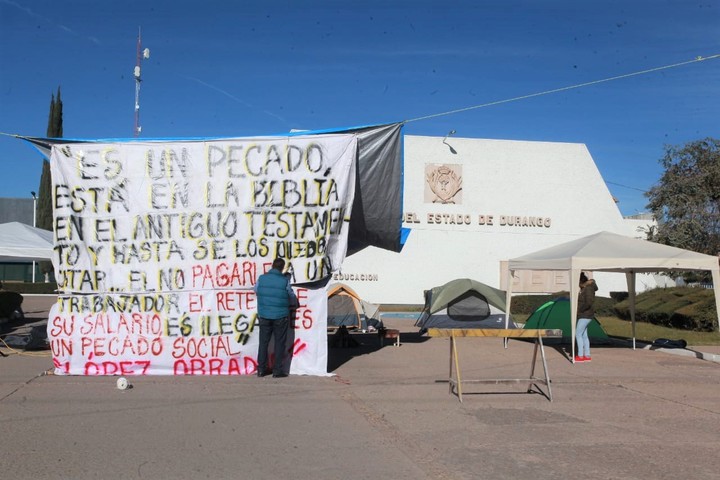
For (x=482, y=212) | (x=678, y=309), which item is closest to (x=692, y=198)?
(x=678, y=309)

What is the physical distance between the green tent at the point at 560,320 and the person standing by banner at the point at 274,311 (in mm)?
8224

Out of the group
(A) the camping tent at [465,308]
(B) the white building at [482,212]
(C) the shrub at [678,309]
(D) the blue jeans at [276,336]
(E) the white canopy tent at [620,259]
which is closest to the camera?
(D) the blue jeans at [276,336]

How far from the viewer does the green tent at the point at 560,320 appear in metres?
16.1

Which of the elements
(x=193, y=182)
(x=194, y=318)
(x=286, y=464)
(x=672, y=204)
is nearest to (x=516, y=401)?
(x=286, y=464)

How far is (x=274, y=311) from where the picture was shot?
32.4 feet

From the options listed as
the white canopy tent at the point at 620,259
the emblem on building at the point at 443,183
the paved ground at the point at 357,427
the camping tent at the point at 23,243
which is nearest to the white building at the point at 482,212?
the emblem on building at the point at 443,183

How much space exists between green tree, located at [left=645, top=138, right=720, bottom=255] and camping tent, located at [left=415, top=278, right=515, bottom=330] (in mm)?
9524

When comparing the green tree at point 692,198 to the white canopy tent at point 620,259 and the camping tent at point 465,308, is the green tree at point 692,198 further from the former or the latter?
the white canopy tent at point 620,259

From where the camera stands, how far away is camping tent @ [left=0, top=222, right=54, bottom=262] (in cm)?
1712

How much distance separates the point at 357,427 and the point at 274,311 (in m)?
3.09

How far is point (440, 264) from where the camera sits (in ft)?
109

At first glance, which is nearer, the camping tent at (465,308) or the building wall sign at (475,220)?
the camping tent at (465,308)

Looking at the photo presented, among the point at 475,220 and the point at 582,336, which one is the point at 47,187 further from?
the point at 582,336

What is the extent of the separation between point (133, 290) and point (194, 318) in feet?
3.22
